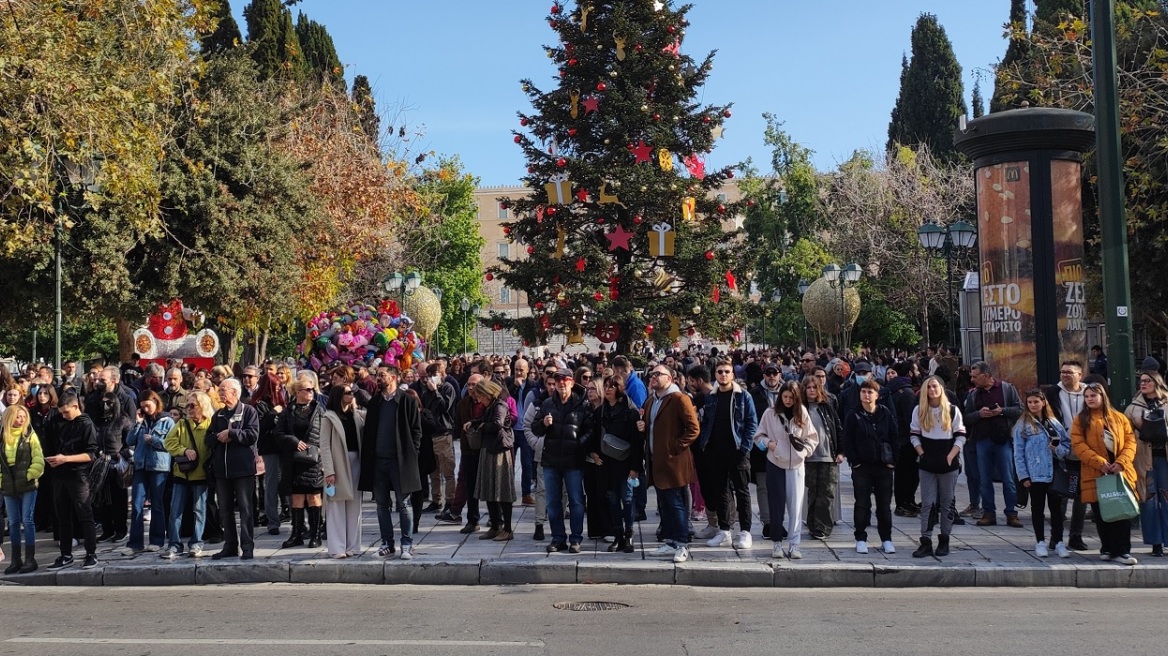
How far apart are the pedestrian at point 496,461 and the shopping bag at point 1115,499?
17.9 ft

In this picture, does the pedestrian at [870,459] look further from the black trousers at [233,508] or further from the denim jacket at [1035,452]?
the black trousers at [233,508]

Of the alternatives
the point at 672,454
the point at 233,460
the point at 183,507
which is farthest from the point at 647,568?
the point at 183,507

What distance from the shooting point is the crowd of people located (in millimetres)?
9516

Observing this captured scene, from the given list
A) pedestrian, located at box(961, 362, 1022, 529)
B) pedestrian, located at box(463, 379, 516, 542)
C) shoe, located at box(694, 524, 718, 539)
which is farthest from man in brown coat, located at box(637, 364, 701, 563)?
pedestrian, located at box(961, 362, 1022, 529)

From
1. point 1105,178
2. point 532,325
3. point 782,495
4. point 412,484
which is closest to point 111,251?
point 532,325

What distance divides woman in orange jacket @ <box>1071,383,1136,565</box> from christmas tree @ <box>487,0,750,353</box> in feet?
47.5

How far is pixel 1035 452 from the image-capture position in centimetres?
979

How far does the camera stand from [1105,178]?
10.9 m

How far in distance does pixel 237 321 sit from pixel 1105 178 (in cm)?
2019

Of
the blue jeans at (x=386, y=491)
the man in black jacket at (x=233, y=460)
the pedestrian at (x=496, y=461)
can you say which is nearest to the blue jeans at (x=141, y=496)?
the man in black jacket at (x=233, y=460)

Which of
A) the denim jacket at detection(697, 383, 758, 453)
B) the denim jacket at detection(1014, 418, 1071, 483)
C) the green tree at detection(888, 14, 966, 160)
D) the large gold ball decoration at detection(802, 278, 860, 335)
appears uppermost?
the green tree at detection(888, 14, 966, 160)

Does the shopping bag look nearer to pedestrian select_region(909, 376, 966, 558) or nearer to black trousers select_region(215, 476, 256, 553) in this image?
pedestrian select_region(909, 376, 966, 558)

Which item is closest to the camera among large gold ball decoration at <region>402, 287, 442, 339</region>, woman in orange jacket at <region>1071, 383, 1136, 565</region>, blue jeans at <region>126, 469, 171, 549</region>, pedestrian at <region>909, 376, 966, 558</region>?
woman in orange jacket at <region>1071, 383, 1136, 565</region>

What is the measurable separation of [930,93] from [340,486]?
52.5 m
